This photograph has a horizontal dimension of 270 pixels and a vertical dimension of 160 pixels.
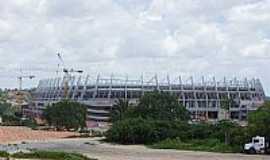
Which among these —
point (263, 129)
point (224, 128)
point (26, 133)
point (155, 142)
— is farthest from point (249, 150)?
point (26, 133)

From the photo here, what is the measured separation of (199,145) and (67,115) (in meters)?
62.8

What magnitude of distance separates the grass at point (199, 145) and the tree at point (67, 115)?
53.8m

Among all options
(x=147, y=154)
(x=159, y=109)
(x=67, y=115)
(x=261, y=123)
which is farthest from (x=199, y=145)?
(x=67, y=115)

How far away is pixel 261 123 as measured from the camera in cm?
8456

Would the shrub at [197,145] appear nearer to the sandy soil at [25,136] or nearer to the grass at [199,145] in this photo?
the grass at [199,145]

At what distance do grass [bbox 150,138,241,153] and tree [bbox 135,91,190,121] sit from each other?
24.3 meters

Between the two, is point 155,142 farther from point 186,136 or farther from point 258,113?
point 258,113

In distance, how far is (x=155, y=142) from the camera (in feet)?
348

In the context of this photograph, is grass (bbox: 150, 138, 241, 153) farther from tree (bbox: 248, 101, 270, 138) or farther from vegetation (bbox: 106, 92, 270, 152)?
tree (bbox: 248, 101, 270, 138)

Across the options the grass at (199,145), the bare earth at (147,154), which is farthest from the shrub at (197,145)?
the bare earth at (147,154)

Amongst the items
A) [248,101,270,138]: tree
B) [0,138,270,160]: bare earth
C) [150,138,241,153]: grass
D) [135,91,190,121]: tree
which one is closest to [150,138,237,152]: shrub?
[150,138,241,153]: grass

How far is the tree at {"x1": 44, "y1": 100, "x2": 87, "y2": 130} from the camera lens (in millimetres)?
152750

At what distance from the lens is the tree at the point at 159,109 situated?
12719 cm

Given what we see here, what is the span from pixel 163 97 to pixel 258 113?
48.2m
